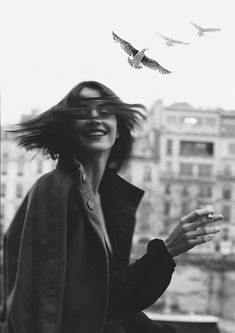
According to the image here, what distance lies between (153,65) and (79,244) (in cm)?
23

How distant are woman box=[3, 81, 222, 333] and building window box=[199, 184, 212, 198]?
8.21 metres

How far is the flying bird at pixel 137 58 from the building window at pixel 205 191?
326 inches

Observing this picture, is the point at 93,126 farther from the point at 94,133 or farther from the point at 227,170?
the point at 227,170

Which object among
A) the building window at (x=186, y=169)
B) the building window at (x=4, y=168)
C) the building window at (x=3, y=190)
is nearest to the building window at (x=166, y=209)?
the building window at (x=186, y=169)

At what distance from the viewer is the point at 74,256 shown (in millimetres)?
670

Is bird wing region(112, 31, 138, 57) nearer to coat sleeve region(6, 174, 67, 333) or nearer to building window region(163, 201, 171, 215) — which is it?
coat sleeve region(6, 174, 67, 333)

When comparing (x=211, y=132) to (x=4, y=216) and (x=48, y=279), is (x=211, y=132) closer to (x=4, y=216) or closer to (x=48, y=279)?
(x=4, y=216)

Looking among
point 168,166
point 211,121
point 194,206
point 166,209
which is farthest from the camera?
point 166,209

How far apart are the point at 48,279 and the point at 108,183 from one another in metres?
0.22

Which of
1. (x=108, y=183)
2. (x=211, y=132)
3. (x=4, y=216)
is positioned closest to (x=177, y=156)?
(x=211, y=132)

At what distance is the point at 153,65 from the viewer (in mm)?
667

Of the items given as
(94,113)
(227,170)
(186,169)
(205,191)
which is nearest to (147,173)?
(186,169)

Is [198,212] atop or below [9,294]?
atop

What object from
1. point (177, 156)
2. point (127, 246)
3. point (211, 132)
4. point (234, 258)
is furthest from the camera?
point (234, 258)
